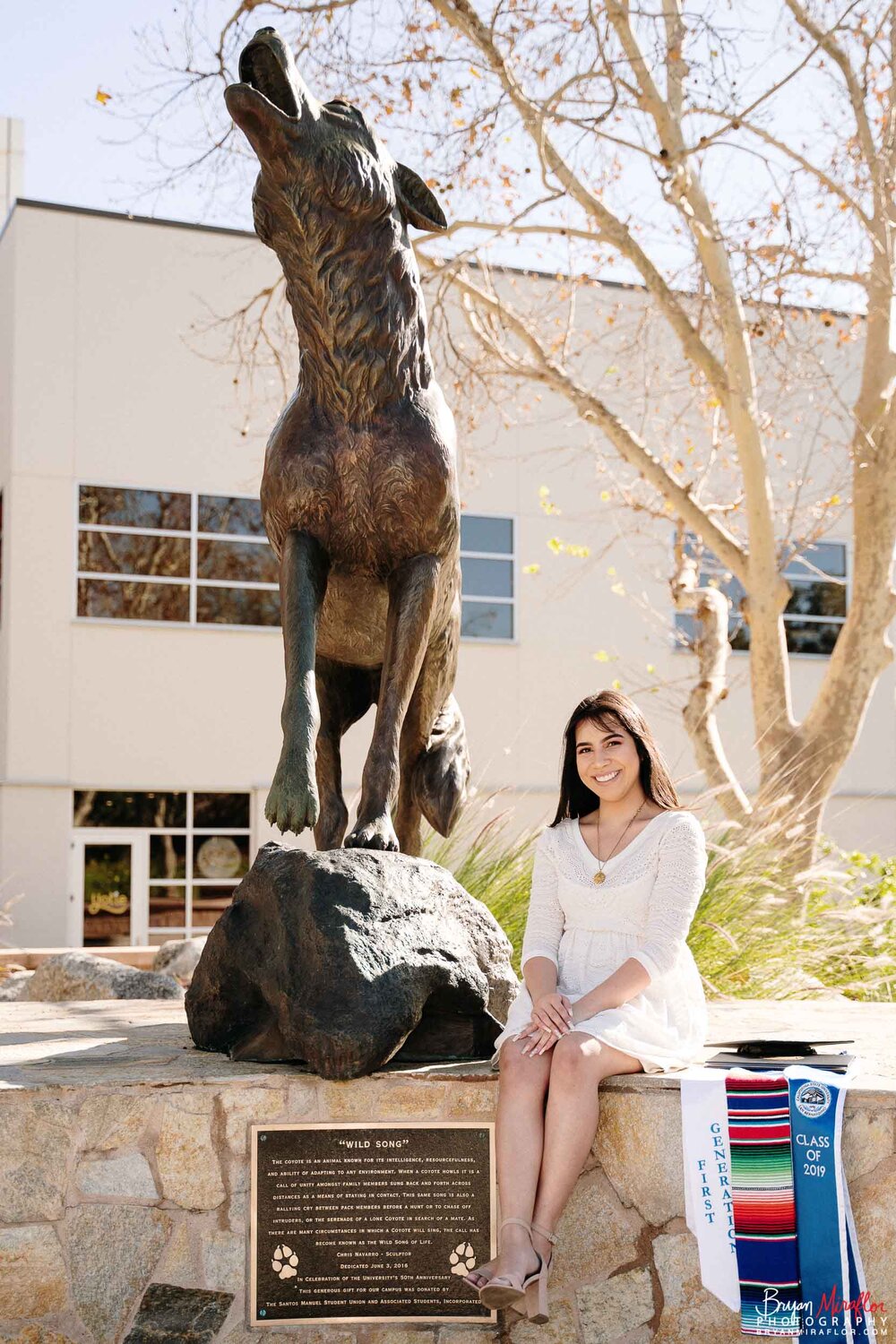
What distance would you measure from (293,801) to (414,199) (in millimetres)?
1789

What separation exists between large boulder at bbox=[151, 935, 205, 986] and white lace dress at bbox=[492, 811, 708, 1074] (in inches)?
208

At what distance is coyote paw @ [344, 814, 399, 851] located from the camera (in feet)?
12.3

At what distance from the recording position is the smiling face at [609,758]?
3604 mm

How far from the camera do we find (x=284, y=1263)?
10.6 ft

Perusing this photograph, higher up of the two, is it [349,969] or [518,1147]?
[349,969]

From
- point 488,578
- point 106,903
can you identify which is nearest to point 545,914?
point 106,903

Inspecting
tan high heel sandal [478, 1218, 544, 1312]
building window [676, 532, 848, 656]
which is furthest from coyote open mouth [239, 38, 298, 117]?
building window [676, 532, 848, 656]

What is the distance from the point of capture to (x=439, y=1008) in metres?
3.62

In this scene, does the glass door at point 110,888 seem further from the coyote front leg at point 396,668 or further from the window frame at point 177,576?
the coyote front leg at point 396,668

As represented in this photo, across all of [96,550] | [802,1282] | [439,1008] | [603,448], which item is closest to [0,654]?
[96,550]

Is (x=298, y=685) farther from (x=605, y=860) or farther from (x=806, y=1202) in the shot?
(x=806, y=1202)

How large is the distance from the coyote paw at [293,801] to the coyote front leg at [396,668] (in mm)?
310

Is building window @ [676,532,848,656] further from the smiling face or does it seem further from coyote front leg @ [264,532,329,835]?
the smiling face

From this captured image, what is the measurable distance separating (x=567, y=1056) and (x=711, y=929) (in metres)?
3.55
